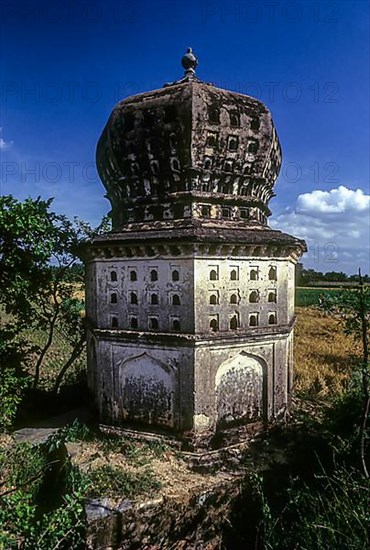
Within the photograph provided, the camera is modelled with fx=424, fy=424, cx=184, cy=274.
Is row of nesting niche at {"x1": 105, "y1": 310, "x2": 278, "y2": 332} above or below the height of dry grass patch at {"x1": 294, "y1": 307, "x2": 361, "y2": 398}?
above

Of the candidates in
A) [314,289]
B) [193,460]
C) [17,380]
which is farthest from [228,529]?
[314,289]

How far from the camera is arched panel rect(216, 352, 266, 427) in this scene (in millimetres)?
9453

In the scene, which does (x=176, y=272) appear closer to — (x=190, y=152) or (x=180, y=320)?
(x=180, y=320)

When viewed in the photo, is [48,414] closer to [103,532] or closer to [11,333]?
[11,333]

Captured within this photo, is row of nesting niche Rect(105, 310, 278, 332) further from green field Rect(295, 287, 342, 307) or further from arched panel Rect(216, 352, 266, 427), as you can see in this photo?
green field Rect(295, 287, 342, 307)

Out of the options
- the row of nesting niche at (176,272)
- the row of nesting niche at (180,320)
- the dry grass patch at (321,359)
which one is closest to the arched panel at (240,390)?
the row of nesting niche at (180,320)

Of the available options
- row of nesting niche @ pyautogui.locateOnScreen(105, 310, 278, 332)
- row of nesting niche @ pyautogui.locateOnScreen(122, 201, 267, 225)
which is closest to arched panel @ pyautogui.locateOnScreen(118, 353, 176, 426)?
row of nesting niche @ pyautogui.locateOnScreen(105, 310, 278, 332)

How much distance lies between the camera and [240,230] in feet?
31.8

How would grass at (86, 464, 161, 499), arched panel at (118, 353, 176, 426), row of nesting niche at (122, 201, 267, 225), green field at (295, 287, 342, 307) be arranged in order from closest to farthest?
grass at (86, 464, 161, 499) < arched panel at (118, 353, 176, 426) < row of nesting niche at (122, 201, 267, 225) < green field at (295, 287, 342, 307)

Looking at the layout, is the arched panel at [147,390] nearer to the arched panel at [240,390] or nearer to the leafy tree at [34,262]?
the arched panel at [240,390]

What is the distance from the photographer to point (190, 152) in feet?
31.1

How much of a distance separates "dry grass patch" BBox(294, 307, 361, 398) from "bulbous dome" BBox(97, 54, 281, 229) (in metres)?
3.94

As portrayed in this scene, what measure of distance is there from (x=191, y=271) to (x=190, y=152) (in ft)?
8.96

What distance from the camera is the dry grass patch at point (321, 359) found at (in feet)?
50.1
